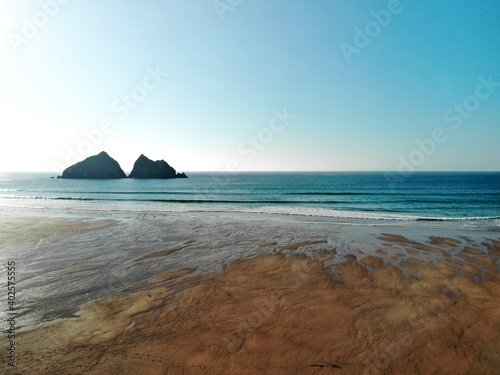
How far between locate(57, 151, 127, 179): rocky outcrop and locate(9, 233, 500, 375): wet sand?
166 m

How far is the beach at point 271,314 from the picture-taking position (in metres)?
5.15

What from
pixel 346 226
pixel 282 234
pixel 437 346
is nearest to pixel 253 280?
pixel 437 346

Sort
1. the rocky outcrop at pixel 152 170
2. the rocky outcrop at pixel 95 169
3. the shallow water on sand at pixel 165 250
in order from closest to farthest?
1. the shallow water on sand at pixel 165 250
2. the rocky outcrop at pixel 95 169
3. the rocky outcrop at pixel 152 170

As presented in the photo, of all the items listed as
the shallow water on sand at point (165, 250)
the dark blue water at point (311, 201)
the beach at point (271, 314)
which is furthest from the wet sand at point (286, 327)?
the dark blue water at point (311, 201)

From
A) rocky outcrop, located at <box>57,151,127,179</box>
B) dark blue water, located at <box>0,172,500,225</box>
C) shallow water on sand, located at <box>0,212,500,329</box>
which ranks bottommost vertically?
shallow water on sand, located at <box>0,212,500,329</box>

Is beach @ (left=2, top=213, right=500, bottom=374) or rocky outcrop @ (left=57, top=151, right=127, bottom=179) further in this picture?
rocky outcrop @ (left=57, top=151, right=127, bottom=179)

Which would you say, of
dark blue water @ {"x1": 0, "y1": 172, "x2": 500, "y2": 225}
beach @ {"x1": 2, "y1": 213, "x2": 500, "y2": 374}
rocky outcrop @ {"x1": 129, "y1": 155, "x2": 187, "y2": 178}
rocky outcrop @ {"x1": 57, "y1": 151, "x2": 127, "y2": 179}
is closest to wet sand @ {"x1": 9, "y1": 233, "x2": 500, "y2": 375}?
beach @ {"x1": 2, "y1": 213, "x2": 500, "y2": 374}

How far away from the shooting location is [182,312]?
23.0 ft

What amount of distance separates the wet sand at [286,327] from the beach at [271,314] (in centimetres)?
3

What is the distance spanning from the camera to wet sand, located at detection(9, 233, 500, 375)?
200 inches

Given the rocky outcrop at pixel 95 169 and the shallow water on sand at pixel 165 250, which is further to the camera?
the rocky outcrop at pixel 95 169

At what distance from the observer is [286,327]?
629 centimetres

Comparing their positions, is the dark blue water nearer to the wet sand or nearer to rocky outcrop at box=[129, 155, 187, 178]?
the wet sand

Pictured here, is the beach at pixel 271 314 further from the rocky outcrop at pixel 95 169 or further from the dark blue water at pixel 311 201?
the rocky outcrop at pixel 95 169
